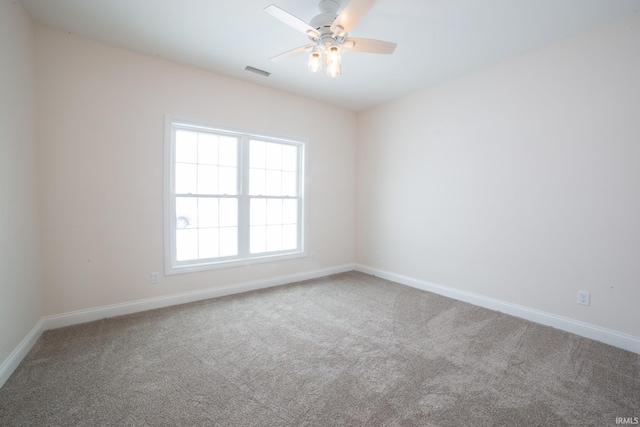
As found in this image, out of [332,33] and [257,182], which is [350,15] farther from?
[257,182]

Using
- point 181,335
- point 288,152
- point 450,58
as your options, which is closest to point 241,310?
point 181,335

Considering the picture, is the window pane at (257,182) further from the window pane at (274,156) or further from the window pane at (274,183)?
the window pane at (274,156)

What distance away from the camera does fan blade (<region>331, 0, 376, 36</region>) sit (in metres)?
1.74

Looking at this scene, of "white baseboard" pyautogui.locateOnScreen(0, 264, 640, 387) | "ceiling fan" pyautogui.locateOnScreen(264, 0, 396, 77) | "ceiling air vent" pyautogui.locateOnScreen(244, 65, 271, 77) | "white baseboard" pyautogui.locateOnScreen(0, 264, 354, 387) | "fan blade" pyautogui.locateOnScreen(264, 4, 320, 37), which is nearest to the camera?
"fan blade" pyautogui.locateOnScreen(264, 4, 320, 37)

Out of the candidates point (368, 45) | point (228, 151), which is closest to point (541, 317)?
point (368, 45)

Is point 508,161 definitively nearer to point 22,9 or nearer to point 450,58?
point 450,58

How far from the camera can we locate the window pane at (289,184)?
4137 mm

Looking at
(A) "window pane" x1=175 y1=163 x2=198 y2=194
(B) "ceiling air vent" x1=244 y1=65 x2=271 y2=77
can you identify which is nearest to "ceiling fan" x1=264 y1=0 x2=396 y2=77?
(B) "ceiling air vent" x1=244 y1=65 x2=271 y2=77

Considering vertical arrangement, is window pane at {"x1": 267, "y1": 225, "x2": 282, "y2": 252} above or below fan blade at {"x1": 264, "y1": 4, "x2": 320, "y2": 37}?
below

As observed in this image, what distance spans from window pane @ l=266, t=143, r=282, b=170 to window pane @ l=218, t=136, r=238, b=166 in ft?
1.62

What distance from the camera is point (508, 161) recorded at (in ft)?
9.84

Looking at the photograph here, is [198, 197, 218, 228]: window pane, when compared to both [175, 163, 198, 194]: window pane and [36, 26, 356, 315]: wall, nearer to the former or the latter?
[175, 163, 198, 194]: window pane

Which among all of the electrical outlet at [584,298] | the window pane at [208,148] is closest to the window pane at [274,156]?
the window pane at [208,148]

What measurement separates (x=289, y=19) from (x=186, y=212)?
242cm
